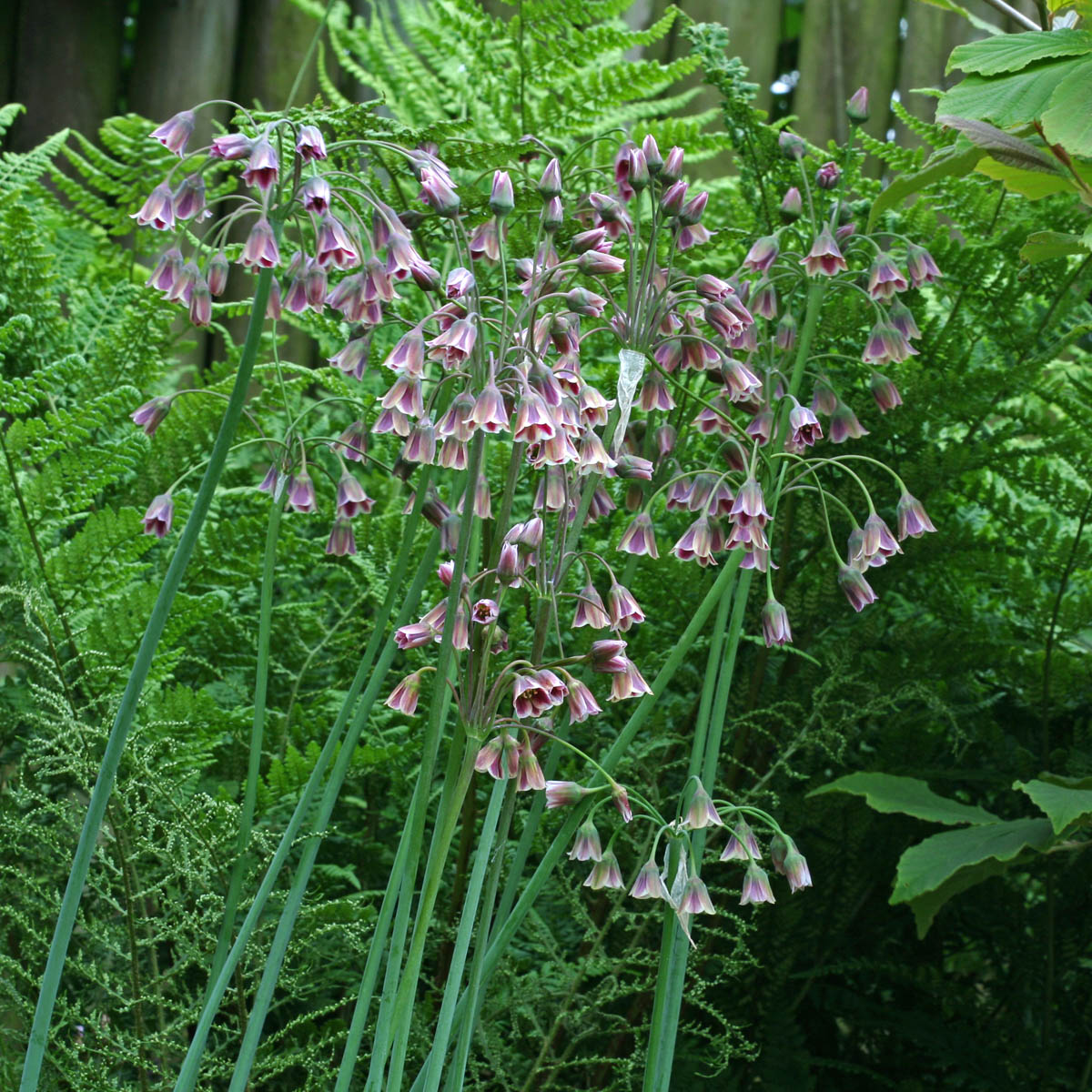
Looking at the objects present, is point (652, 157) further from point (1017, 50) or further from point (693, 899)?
point (693, 899)

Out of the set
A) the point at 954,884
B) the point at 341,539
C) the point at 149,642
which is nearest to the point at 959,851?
the point at 954,884

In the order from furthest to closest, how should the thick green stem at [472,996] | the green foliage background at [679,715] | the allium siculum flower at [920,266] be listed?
the green foliage background at [679,715] < the allium siculum flower at [920,266] < the thick green stem at [472,996]

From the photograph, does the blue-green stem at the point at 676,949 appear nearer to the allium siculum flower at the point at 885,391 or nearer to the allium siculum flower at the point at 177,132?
the allium siculum flower at the point at 885,391

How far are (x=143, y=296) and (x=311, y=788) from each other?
2.83ft

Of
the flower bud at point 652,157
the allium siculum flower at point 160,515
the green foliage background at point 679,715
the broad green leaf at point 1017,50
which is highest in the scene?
the broad green leaf at point 1017,50

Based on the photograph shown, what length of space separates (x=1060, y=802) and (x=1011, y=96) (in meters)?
0.57

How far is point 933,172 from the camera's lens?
95 centimetres

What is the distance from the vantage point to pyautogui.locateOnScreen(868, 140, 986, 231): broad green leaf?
3.07 feet

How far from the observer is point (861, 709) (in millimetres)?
1105

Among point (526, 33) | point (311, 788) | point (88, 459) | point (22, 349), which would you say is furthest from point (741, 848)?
point (526, 33)

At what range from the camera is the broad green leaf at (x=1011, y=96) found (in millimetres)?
861

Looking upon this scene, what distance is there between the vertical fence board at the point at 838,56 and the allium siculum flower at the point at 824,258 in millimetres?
2098

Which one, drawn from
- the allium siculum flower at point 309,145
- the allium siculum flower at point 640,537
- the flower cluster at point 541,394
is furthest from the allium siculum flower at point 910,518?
the allium siculum flower at point 309,145

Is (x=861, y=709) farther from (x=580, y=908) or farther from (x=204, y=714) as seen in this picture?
(x=204, y=714)
